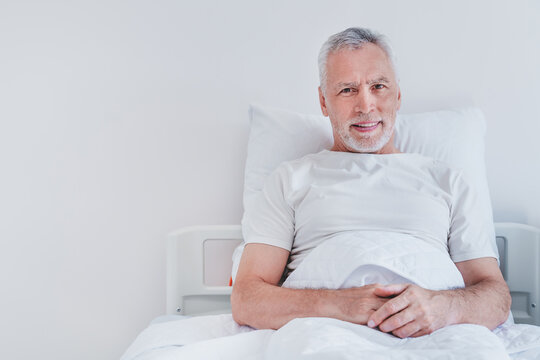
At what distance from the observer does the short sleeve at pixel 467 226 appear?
3.91 feet

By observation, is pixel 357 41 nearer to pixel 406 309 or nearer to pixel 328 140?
pixel 328 140

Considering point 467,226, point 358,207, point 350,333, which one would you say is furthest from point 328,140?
point 350,333

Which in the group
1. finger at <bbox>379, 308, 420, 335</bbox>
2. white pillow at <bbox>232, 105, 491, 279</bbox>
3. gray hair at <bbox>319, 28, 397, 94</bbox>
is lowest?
finger at <bbox>379, 308, 420, 335</bbox>

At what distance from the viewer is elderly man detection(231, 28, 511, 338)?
1056 mm

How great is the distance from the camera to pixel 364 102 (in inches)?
49.6

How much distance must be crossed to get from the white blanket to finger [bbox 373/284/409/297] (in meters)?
0.02

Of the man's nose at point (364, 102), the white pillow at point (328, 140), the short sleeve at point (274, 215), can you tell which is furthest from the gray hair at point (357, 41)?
the short sleeve at point (274, 215)

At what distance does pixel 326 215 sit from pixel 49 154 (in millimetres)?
945

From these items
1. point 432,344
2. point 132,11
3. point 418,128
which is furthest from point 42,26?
point 432,344

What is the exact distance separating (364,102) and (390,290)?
1.66 feet

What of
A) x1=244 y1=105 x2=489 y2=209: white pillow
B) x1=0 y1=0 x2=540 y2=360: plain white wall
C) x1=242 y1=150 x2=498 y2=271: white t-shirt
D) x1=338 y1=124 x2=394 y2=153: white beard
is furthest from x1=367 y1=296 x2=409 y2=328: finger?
x1=0 y1=0 x2=540 y2=360: plain white wall

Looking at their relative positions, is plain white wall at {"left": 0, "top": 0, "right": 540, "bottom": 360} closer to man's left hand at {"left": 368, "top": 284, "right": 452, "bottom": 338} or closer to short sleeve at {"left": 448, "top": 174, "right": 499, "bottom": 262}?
short sleeve at {"left": 448, "top": 174, "right": 499, "bottom": 262}

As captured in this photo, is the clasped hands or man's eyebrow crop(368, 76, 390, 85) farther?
man's eyebrow crop(368, 76, 390, 85)

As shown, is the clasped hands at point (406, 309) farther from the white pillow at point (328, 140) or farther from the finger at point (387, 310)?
the white pillow at point (328, 140)
